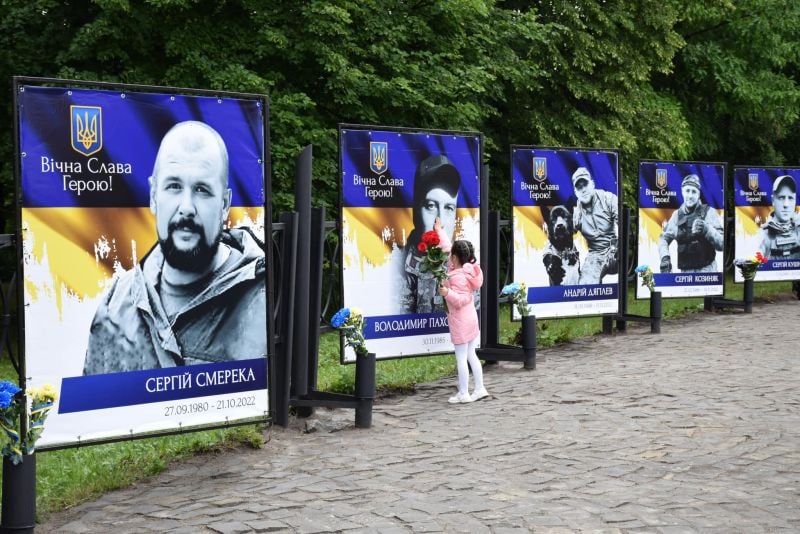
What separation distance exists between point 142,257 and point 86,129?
0.95 metres

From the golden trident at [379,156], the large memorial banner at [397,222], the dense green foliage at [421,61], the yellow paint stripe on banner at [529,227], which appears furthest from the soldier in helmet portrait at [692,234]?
the golden trident at [379,156]

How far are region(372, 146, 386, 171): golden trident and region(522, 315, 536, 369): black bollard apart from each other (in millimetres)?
2944

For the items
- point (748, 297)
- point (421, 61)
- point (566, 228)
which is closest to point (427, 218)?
point (566, 228)

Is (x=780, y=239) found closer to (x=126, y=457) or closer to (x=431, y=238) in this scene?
(x=431, y=238)

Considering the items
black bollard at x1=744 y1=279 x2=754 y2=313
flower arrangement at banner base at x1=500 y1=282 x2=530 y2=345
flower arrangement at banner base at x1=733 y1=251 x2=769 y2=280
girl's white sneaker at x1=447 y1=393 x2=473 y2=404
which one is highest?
flower arrangement at banner base at x1=733 y1=251 x2=769 y2=280

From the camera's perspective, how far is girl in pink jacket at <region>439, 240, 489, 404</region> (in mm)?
10711

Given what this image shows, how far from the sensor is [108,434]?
7.22 m

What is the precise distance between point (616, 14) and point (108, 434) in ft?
70.4

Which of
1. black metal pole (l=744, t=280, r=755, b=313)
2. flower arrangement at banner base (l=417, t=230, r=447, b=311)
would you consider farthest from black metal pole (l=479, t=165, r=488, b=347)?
black metal pole (l=744, t=280, r=755, b=313)

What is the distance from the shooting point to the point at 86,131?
700 cm

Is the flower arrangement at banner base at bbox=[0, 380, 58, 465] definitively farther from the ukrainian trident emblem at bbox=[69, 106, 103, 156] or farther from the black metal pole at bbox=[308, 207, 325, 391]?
the black metal pole at bbox=[308, 207, 325, 391]

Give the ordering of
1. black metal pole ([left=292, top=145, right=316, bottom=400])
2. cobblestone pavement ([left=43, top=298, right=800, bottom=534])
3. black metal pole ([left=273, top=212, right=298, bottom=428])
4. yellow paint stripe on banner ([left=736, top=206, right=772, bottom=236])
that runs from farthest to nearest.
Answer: yellow paint stripe on banner ([left=736, top=206, right=772, bottom=236]) → black metal pole ([left=292, top=145, right=316, bottom=400]) → black metal pole ([left=273, top=212, right=298, bottom=428]) → cobblestone pavement ([left=43, top=298, right=800, bottom=534])

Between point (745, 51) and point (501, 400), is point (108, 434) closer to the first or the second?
point (501, 400)

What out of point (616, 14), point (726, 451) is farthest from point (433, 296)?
point (616, 14)
